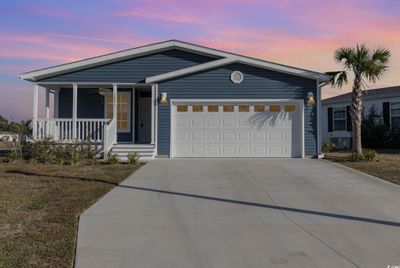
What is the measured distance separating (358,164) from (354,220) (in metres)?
7.55

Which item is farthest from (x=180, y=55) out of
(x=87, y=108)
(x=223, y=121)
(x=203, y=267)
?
(x=203, y=267)

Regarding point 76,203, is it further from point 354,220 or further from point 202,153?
point 202,153

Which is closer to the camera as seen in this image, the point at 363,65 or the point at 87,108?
the point at 363,65

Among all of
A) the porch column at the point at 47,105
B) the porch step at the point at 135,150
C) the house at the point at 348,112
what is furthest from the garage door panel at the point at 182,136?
the house at the point at 348,112

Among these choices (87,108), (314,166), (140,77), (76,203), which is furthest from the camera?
(87,108)

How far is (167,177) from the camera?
37.4ft

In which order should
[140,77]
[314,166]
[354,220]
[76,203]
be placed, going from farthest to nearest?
[140,77]
[314,166]
[76,203]
[354,220]

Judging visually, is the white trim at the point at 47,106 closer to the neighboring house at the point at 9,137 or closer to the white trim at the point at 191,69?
the neighboring house at the point at 9,137

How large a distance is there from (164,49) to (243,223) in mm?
11773

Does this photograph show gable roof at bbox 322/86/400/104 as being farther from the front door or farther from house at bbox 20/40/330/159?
the front door

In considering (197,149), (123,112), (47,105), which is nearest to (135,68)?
(123,112)

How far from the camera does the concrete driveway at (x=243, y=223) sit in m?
5.22

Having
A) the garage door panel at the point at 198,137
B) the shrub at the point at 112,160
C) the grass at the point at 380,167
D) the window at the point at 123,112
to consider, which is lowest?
the grass at the point at 380,167

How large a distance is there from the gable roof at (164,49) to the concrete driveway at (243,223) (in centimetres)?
579
